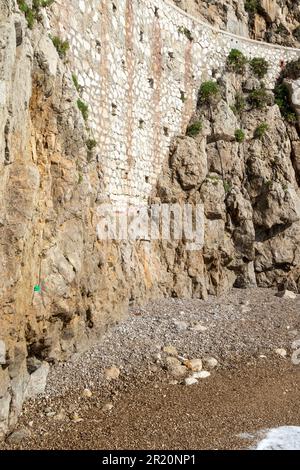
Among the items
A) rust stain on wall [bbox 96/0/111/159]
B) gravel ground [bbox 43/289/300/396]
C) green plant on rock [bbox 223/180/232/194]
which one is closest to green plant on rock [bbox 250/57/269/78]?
green plant on rock [bbox 223/180/232/194]

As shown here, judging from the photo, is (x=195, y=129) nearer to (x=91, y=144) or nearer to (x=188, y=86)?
(x=188, y=86)

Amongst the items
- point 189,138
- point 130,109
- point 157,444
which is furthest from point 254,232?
point 157,444

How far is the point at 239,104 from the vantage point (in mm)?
→ 19641

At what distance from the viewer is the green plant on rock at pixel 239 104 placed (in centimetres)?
1950

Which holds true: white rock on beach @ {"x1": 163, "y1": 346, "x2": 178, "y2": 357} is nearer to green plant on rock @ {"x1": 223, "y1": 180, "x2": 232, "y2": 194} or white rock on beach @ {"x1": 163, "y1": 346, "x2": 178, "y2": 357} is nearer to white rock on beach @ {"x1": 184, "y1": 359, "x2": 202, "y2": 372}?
white rock on beach @ {"x1": 184, "y1": 359, "x2": 202, "y2": 372}

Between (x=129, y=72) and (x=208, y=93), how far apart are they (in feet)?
13.9

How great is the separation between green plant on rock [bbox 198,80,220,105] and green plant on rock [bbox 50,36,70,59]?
24.2 ft

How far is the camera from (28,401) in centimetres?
843

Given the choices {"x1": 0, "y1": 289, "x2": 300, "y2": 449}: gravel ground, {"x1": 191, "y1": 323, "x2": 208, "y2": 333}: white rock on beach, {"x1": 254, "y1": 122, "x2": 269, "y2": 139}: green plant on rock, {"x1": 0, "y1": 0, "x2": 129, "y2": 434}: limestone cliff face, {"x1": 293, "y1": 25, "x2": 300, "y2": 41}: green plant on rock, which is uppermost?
{"x1": 293, "y1": 25, "x2": 300, "y2": 41}: green plant on rock

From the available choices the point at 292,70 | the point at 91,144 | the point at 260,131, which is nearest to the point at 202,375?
the point at 91,144

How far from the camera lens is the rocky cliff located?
25.1 feet

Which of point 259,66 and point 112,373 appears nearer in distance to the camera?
point 112,373

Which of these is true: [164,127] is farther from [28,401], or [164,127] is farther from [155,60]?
[28,401]
